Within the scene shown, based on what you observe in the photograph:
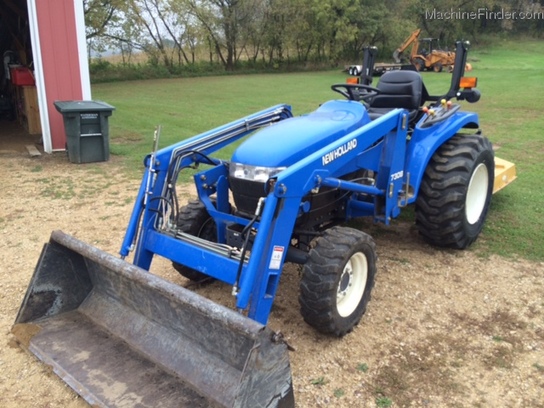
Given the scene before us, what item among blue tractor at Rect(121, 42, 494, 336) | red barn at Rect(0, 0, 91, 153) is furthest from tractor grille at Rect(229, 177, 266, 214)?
red barn at Rect(0, 0, 91, 153)

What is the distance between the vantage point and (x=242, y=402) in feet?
7.57

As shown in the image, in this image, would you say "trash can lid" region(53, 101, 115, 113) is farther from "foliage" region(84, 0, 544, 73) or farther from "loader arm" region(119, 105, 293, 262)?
"foliage" region(84, 0, 544, 73)

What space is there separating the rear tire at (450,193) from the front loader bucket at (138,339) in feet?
8.02

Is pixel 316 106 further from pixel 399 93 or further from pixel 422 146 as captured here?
pixel 422 146

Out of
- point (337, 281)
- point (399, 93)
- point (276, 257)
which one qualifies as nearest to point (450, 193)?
point (399, 93)

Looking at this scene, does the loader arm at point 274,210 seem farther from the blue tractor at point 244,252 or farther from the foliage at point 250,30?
the foliage at point 250,30

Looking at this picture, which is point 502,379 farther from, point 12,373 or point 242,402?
point 12,373

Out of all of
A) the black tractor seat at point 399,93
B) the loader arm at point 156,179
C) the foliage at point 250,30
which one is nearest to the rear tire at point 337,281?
the loader arm at point 156,179

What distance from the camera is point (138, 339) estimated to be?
3.08m

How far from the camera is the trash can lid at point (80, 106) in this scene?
26.5ft

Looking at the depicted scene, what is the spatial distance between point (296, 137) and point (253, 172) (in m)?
0.38

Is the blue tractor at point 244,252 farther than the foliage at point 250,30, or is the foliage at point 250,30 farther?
the foliage at point 250,30

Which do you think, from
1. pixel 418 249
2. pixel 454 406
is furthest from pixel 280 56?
pixel 454 406

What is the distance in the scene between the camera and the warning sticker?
9.64 ft
